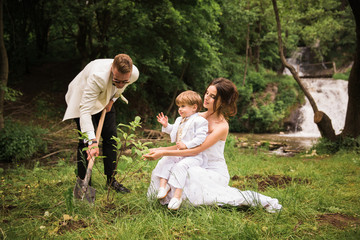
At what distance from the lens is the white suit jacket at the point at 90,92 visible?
297 cm

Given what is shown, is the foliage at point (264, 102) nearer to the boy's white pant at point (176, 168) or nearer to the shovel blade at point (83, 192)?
the boy's white pant at point (176, 168)

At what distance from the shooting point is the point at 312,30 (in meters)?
19.5

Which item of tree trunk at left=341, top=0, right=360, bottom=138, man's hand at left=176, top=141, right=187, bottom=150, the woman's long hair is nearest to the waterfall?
tree trunk at left=341, top=0, right=360, bottom=138

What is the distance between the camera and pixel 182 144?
2.77 m

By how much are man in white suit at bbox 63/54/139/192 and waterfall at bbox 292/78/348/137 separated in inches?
499

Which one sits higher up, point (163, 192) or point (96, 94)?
point (96, 94)

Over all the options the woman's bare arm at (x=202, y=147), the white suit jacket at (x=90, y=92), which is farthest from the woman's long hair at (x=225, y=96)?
the white suit jacket at (x=90, y=92)

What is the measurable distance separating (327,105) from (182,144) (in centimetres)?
1536

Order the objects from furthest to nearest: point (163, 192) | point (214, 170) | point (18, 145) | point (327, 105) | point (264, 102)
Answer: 1. point (264, 102)
2. point (327, 105)
3. point (18, 145)
4. point (214, 170)
5. point (163, 192)

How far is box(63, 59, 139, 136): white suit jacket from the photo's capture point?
9.76 feet

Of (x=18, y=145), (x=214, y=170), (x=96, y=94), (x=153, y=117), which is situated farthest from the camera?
(x=153, y=117)

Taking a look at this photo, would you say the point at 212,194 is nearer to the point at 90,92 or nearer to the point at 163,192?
the point at 163,192

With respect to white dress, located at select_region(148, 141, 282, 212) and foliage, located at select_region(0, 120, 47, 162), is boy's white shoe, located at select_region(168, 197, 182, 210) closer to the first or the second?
white dress, located at select_region(148, 141, 282, 212)

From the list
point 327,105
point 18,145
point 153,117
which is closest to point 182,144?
point 18,145
